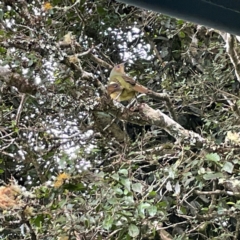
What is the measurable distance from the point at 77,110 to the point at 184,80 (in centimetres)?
52

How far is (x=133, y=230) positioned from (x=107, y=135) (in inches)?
18.5

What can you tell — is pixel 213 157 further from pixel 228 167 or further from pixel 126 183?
pixel 126 183

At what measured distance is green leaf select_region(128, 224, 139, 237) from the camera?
97 centimetres

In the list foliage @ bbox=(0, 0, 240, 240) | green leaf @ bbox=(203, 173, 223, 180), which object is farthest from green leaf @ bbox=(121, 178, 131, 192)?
green leaf @ bbox=(203, 173, 223, 180)

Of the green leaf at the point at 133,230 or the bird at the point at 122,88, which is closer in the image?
the green leaf at the point at 133,230

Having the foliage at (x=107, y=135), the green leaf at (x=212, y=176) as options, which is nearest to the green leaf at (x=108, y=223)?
the foliage at (x=107, y=135)

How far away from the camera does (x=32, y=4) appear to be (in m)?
1.55

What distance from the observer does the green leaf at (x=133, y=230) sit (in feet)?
3.18

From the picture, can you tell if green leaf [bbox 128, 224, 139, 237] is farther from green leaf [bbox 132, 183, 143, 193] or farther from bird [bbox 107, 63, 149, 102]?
bird [bbox 107, 63, 149, 102]

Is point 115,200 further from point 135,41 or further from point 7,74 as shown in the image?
point 135,41

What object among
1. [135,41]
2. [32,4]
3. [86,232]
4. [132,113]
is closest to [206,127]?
[132,113]

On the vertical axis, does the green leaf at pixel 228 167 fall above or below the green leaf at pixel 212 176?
above

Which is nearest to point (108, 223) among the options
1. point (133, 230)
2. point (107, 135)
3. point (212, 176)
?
point (133, 230)

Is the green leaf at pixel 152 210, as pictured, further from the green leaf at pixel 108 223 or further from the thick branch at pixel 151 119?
the thick branch at pixel 151 119
